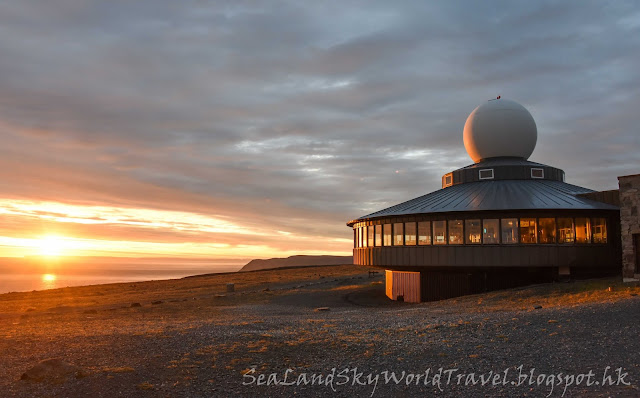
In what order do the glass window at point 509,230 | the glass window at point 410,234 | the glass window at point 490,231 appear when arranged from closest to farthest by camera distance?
1. the glass window at point 509,230
2. the glass window at point 490,231
3. the glass window at point 410,234

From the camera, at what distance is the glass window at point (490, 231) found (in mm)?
30656

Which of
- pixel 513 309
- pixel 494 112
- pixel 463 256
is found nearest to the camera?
pixel 513 309

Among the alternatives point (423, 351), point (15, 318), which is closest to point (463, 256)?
point (423, 351)

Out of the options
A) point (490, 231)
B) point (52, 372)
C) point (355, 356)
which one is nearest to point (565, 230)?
point (490, 231)

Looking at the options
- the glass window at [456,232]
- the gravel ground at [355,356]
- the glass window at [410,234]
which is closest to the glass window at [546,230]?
the glass window at [456,232]

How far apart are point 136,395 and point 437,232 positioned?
25284mm

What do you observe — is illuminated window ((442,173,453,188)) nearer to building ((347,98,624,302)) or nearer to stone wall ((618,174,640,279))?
building ((347,98,624,302))

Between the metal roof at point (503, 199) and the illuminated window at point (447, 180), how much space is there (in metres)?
2.21

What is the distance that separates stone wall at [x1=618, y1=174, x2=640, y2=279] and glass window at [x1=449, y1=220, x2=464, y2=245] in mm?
9206

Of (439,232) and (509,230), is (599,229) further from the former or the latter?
(439,232)

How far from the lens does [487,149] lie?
42.0m

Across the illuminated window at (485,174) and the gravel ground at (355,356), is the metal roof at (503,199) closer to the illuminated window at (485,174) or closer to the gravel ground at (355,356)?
the illuminated window at (485,174)

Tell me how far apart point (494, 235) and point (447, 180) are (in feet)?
42.3

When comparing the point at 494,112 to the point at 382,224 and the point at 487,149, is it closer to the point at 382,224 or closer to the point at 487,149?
the point at 487,149
